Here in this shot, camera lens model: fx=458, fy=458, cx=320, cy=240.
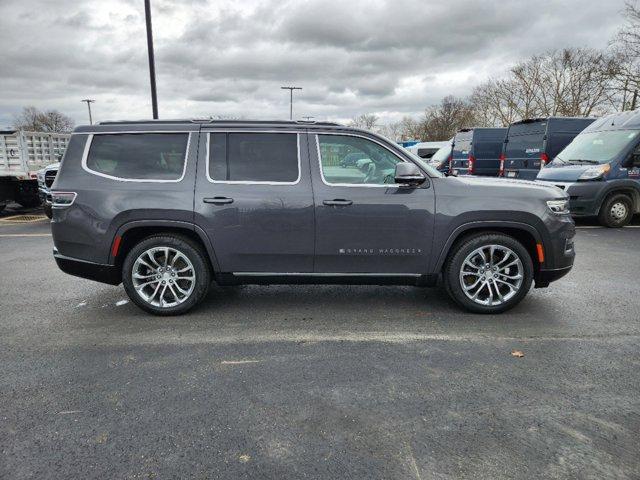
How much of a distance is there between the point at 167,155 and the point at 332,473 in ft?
10.7

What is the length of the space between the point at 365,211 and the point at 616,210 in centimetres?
813

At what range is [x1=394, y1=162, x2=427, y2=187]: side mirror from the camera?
4.13 m

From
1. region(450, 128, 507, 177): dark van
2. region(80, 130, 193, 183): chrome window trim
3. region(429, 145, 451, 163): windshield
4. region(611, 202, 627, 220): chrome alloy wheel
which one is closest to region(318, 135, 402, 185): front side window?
region(80, 130, 193, 183): chrome window trim

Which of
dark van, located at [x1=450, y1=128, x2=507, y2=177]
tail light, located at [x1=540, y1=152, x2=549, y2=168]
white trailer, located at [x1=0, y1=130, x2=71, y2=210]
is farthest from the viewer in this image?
dark van, located at [x1=450, y1=128, x2=507, y2=177]

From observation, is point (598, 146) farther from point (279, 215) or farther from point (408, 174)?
point (279, 215)

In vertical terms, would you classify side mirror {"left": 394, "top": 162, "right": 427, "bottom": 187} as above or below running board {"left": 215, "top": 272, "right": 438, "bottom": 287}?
above

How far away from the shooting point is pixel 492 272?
446 centimetres

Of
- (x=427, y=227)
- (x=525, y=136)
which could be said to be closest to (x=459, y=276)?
(x=427, y=227)

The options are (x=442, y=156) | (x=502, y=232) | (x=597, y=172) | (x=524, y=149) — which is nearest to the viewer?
(x=502, y=232)

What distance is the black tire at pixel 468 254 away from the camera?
14.4 ft

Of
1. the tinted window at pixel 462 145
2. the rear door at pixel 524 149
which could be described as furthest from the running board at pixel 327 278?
the tinted window at pixel 462 145

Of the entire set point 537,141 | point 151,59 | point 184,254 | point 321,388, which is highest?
point 151,59

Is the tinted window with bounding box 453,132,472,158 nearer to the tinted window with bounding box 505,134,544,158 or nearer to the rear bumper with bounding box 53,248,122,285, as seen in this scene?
the tinted window with bounding box 505,134,544,158

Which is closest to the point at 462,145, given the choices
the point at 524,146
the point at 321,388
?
the point at 524,146
